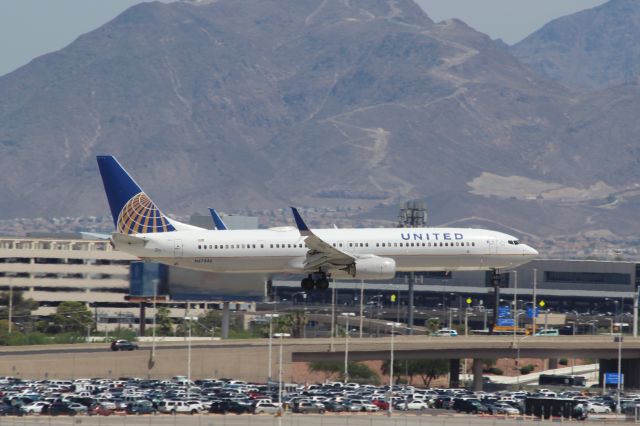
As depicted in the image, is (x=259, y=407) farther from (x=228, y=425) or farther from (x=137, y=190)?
(x=137, y=190)

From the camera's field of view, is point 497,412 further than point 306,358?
No

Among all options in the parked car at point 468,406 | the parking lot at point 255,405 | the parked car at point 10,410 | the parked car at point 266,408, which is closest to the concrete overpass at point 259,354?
the parking lot at point 255,405

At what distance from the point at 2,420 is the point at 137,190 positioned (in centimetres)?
3366

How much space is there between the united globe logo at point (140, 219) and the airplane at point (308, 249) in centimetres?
9

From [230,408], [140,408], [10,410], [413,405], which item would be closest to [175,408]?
[140,408]

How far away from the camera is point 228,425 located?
101 m

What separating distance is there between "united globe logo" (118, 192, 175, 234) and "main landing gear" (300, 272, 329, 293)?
41.9 feet

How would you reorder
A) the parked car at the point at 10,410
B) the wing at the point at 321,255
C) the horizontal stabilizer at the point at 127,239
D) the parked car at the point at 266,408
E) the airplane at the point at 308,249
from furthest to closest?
the airplane at the point at 308,249
the horizontal stabilizer at the point at 127,239
the wing at the point at 321,255
the parked car at the point at 266,408
the parked car at the point at 10,410

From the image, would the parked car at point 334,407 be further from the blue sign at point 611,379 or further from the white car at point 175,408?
the blue sign at point 611,379

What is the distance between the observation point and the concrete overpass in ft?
451

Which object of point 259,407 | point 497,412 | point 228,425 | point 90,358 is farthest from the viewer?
point 90,358

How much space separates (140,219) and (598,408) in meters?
42.5

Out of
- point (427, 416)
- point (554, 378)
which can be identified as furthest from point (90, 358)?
point (554, 378)

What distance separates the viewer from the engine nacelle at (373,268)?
122m
